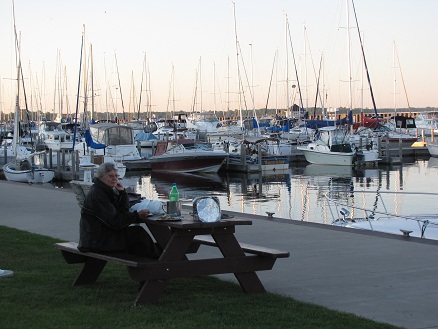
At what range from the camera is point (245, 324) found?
289 inches

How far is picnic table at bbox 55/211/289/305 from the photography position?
26.7 ft

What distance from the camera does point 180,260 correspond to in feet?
27.4

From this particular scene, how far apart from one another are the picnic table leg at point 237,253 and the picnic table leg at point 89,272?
1463mm

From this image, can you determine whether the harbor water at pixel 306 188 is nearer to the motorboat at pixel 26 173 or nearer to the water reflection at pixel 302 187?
the water reflection at pixel 302 187

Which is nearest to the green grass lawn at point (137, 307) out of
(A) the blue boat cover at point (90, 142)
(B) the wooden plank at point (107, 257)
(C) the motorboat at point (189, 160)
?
(B) the wooden plank at point (107, 257)

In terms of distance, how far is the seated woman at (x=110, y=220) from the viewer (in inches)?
334

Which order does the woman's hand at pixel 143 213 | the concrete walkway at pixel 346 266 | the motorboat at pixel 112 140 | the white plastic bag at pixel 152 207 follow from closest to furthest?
the concrete walkway at pixel 346 266, the woman's hand at pixel 143 213, the white plastic bag at pixel 152 207, the motorboat at pixel 112 140

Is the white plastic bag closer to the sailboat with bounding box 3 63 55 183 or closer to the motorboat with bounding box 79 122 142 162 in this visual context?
the sailboat with bounding box 3 63 55 183

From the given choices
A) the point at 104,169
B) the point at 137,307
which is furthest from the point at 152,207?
the point at 137,307

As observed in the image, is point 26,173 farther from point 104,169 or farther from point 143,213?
point 143,213

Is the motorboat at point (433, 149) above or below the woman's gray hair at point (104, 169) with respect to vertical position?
below

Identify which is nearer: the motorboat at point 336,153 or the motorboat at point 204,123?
the motorboat at point 336,153

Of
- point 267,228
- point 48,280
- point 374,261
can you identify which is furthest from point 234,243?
point 267,228

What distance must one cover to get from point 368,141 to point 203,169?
51.4ft
